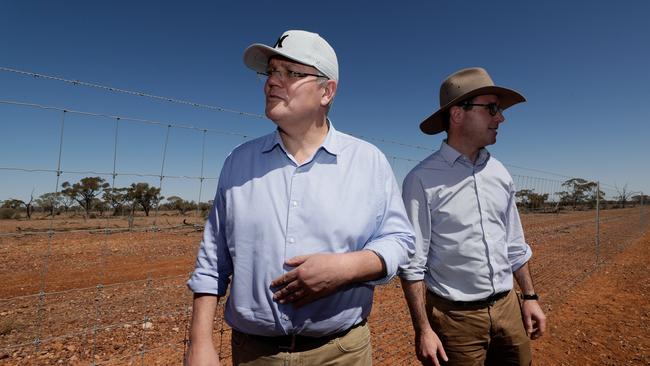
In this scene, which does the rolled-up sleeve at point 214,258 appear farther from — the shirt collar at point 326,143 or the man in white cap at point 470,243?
the man in white cap at point 470,243

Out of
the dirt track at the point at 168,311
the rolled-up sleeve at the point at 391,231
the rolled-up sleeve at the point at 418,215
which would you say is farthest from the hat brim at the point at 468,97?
the dirt track at the point at 168,311

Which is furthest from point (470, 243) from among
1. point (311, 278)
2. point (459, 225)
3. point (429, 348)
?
point (311, 278)

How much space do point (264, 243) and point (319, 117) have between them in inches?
21.3

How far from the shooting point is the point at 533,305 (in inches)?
83.4

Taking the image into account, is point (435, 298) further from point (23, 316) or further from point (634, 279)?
point (634, 279)

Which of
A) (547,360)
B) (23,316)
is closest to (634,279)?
(547,360)

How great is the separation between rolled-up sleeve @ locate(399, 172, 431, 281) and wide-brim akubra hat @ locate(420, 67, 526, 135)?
1.73 ft

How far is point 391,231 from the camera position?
4.20ft

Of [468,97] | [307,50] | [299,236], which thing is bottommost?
[299,236]

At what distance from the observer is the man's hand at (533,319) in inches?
82.6

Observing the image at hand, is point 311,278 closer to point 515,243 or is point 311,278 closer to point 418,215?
point 418,215

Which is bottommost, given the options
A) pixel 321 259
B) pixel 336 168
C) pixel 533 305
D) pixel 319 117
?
pixel 533 305

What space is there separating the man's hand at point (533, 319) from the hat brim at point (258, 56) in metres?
2.03

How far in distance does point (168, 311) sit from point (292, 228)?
540 centimetres
